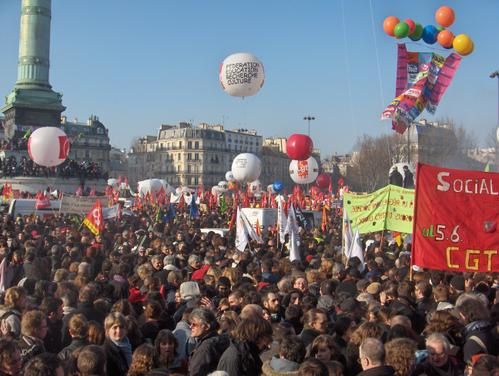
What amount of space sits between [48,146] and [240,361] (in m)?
18.8

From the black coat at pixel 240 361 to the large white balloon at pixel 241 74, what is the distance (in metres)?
17.3

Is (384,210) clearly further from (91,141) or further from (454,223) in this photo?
(91,141)

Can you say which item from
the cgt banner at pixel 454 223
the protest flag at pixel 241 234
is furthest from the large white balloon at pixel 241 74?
the cgt banner at pixel 454 223

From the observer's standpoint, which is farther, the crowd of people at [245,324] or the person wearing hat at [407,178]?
the person wearing hat at [407,178]

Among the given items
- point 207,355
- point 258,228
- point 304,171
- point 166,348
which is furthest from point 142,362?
point 304,171

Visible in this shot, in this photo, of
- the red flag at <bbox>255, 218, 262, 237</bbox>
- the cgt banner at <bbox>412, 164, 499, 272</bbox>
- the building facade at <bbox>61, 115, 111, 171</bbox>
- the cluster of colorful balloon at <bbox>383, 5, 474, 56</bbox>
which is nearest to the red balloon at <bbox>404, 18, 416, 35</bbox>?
the cluster of colorful balloon at <bbox>383, 5, 474, 56</bbox>

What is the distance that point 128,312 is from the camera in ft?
19.4

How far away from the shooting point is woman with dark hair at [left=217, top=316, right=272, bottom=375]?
187 inches

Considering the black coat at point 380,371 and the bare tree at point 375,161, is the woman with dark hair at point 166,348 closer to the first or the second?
the black coat at point 380,371

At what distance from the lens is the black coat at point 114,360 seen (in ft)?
16.4

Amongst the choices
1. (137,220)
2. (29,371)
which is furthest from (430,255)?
(137,220)

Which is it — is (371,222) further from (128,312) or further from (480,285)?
(128,312)

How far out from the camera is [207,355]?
497 cm

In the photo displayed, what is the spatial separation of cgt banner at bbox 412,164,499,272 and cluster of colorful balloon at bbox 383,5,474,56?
14.5 meters
